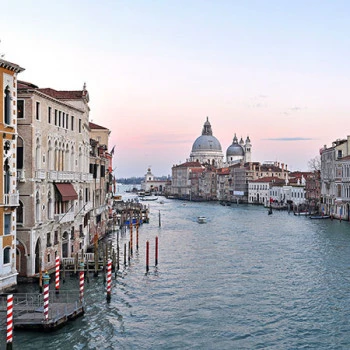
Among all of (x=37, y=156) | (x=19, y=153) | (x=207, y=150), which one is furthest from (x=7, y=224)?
(x=207, y=150)

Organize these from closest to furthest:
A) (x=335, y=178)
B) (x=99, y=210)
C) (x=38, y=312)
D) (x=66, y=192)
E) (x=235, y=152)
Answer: (x=38, y=312), (x=66, y=192), (x=99, y=210), (x=335, y=178), (x=235, y=152)

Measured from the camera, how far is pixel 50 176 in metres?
17.0

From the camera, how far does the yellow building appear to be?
13586 mm

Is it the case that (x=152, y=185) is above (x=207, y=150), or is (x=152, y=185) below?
below

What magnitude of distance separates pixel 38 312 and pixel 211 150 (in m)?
121

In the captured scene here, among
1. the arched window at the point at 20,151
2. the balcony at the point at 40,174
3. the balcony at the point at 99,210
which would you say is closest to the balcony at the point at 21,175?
the arched window at the point at 20,151

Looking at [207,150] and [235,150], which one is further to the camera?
[207,150]

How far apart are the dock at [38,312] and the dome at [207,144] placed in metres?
120

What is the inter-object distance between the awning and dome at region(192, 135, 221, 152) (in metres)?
115

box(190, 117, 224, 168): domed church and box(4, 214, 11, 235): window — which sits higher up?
box(190, 117, 224, 168): domed church

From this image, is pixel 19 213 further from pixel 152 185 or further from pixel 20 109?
pixel 152 185

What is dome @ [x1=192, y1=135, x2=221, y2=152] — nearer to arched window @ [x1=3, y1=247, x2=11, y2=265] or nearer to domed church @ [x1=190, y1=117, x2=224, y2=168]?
domed church @ [x1=190, y1=117, x2=224, y2=168]

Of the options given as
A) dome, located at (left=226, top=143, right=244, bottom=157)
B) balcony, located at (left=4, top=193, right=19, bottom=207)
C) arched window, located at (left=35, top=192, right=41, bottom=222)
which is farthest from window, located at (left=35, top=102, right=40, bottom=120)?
dome, located at (left=226, top=143, right=244, bottom=157)

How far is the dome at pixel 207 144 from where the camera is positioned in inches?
5246
